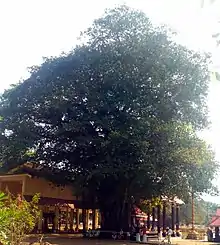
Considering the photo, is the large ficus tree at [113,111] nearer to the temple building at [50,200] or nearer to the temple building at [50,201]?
the temple building at [50,200]

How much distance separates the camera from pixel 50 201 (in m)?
27.7

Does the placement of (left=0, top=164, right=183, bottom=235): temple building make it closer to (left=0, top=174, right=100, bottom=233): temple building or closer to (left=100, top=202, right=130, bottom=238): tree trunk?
(left=0, top=174, right=100, bottom=233): temple building

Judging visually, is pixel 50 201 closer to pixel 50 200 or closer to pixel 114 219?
pixel 50 200

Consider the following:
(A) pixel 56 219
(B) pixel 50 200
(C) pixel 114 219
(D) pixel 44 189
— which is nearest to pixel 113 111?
(C) pixel 114 219

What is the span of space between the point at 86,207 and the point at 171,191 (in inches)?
300

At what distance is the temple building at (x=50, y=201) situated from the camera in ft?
86.4

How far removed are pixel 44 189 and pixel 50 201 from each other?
3.10 ft

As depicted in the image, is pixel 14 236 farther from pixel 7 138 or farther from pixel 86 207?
pixel 86 207

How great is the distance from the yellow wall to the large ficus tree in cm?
140

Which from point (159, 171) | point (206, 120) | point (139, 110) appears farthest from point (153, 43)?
point (159, 171)

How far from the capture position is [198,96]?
2597 centimetres

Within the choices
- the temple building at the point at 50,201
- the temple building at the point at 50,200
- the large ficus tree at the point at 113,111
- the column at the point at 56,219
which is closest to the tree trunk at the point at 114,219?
the large ficus tree at the point at 113,111

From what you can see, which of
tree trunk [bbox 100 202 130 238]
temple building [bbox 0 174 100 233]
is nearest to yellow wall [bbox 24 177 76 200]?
temple building [bbox 0 174 100 233]

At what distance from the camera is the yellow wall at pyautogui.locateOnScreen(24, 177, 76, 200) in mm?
26234
